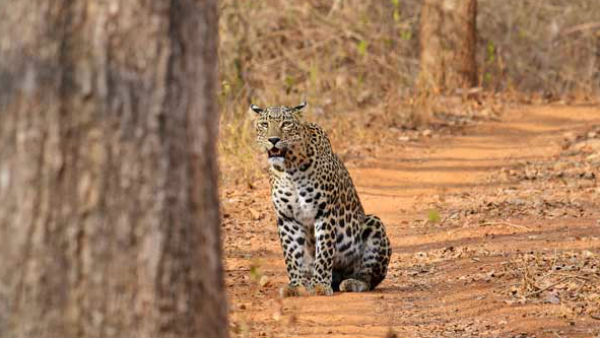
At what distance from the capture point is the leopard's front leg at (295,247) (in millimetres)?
7746

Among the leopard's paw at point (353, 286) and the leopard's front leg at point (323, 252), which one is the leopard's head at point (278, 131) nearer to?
the leopard's front leg at point (323, 252)

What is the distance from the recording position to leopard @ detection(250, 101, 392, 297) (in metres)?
7.67

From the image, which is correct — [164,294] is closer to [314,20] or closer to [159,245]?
[159,245]

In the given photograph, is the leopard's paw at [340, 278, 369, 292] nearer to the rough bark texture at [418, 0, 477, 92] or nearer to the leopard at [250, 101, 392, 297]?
the leopard at [250, 101, 392, 297]

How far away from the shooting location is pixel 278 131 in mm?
7605

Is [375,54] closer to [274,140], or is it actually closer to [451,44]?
[451,44]

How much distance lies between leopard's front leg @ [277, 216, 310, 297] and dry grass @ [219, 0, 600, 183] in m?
6.67

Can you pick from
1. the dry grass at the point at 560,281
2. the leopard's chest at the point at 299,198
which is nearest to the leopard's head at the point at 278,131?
the leopard's chest at the point at 299,198

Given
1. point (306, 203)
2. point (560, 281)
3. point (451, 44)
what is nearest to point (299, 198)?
point (306, 203)

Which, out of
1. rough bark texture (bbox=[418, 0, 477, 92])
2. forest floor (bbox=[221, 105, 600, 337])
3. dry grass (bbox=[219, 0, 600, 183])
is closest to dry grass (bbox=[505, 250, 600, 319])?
forest floor (bbox=[221, 105, 600, 337])

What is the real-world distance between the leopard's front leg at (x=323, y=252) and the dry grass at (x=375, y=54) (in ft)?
22.1

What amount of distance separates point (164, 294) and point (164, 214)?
262 mm

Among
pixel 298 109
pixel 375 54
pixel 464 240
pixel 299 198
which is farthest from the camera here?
pixel 375 54

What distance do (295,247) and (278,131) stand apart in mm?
820
